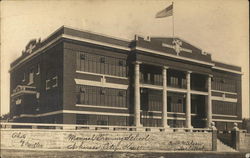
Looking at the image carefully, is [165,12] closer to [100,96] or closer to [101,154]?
[100,96]

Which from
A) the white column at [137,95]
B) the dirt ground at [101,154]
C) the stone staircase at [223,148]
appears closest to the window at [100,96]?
the white column at [137,95]

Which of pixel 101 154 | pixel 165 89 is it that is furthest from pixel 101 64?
pixel 101 154

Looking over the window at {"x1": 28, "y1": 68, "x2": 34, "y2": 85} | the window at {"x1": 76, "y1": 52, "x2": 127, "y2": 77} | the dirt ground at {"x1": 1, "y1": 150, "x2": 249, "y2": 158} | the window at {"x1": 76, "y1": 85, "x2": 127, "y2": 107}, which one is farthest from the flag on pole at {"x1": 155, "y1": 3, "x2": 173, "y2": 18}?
the window at {"x1": 28, "y1": 68, "x2": 34, "y2": 85}

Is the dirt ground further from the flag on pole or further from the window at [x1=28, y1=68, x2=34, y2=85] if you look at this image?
the window at [x1=28, y1=68, x2=34, y2=85]

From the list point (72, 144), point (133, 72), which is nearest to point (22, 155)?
point (72, 144)

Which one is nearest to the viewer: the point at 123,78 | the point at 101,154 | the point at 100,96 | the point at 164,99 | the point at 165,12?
the point at 101,154
